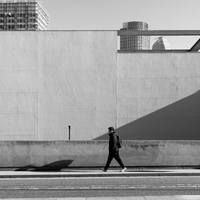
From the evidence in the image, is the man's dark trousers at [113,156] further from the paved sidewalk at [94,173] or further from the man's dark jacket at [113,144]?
the paved sidewalk at [94,173]

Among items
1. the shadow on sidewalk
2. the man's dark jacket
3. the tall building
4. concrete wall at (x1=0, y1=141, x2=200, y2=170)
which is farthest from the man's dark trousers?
the tall building

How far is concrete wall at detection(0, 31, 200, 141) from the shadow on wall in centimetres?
7

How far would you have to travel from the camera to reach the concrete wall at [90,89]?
26312mm

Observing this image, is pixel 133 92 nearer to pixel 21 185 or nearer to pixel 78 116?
pixel 78 116

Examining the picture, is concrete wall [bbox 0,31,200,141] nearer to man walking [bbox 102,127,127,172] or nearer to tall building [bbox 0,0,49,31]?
man walking [bbox 102,127,127,172]

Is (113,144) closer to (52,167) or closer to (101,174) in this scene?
(101,174)

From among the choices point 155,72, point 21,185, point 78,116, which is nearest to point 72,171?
point 21,185

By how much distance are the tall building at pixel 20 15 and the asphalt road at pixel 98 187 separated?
18654 cm

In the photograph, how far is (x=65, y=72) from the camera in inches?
1047

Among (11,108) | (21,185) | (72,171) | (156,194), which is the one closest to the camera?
(156,194)

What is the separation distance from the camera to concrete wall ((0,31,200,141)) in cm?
2631

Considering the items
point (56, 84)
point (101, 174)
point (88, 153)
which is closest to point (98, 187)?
point (101, 174)

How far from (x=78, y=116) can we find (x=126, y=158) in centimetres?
1239

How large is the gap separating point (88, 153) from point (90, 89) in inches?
502
